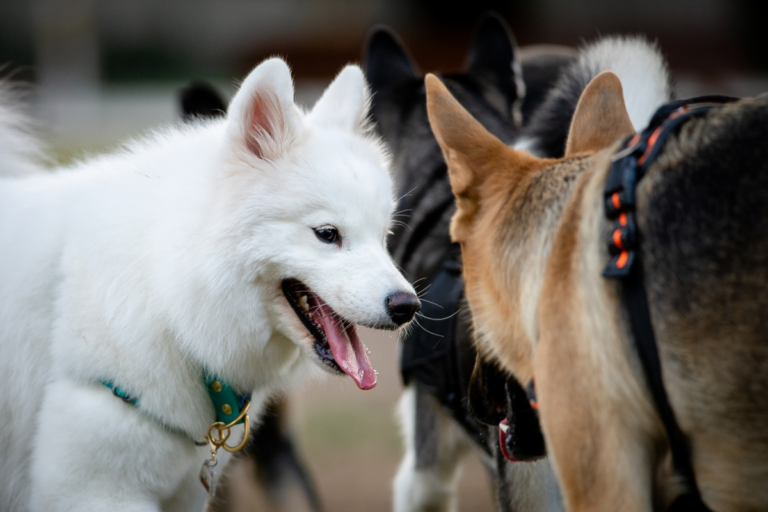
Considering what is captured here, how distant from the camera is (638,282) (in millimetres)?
1521

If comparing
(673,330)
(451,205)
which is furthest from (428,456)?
(673,330)

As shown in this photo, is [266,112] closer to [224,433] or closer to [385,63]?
[224,433]

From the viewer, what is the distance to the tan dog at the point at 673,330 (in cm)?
143

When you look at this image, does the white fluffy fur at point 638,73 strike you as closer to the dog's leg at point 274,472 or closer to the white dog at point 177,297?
the white dog at point 177,297

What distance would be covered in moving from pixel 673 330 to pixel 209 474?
1.39 meters

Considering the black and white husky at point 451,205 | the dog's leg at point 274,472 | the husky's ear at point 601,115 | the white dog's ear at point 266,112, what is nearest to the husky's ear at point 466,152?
the husky's ear at point 601,115

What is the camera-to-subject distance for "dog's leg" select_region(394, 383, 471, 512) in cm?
302

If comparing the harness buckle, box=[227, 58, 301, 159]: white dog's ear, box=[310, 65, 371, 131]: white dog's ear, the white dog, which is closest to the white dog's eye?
the white dog

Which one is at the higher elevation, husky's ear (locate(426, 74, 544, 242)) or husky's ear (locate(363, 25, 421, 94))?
husky's ear (locate(426, 74, 544, 242))

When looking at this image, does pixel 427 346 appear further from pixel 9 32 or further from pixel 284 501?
pixel 9 32

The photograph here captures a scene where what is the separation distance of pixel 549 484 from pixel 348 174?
1.20 meters

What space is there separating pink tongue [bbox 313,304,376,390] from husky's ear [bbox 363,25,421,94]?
1862 millimetres

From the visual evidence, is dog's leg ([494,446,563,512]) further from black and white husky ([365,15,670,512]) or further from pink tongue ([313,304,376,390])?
pink tongue ([313,304,376,390])

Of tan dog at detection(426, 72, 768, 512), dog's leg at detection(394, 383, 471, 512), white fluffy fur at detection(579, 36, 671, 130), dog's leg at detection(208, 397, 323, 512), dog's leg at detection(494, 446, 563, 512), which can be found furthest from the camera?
dog's leg at detection(208, 397, 323, 512)
